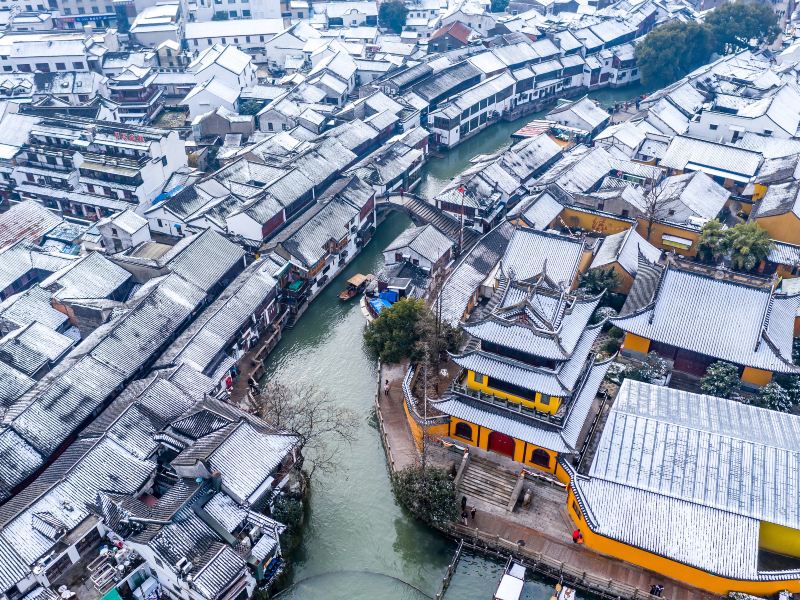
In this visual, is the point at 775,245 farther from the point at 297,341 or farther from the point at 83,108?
the point at 83,108

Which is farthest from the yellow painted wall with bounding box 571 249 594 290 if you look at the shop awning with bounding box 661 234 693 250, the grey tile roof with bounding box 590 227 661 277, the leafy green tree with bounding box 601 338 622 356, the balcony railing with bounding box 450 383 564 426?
the balcony railing with bounding box 450 383 564 426

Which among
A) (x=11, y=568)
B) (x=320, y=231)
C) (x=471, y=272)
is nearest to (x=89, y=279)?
(x=320, y=231)

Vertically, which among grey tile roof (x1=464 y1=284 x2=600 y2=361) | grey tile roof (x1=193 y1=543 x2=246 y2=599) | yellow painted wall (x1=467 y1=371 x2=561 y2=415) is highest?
grey tile roof (x1=464 y1=284 x2=600 y2=361)

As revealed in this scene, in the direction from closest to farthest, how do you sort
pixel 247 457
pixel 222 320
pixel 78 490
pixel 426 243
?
pixel 78 490 < pixel 247 457 < pixel 222 320 < pixel 426 243

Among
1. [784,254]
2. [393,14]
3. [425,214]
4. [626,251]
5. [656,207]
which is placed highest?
[784,254]

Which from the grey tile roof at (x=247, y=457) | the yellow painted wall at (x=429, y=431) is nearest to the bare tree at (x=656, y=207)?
the yellow painted wall at (x=429, y=431)

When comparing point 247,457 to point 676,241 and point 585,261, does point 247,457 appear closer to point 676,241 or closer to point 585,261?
point 585,261

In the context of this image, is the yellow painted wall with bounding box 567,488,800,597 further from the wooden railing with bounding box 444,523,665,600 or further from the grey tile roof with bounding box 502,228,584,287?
the grey tile roof with bounding box 502,228,584,287
